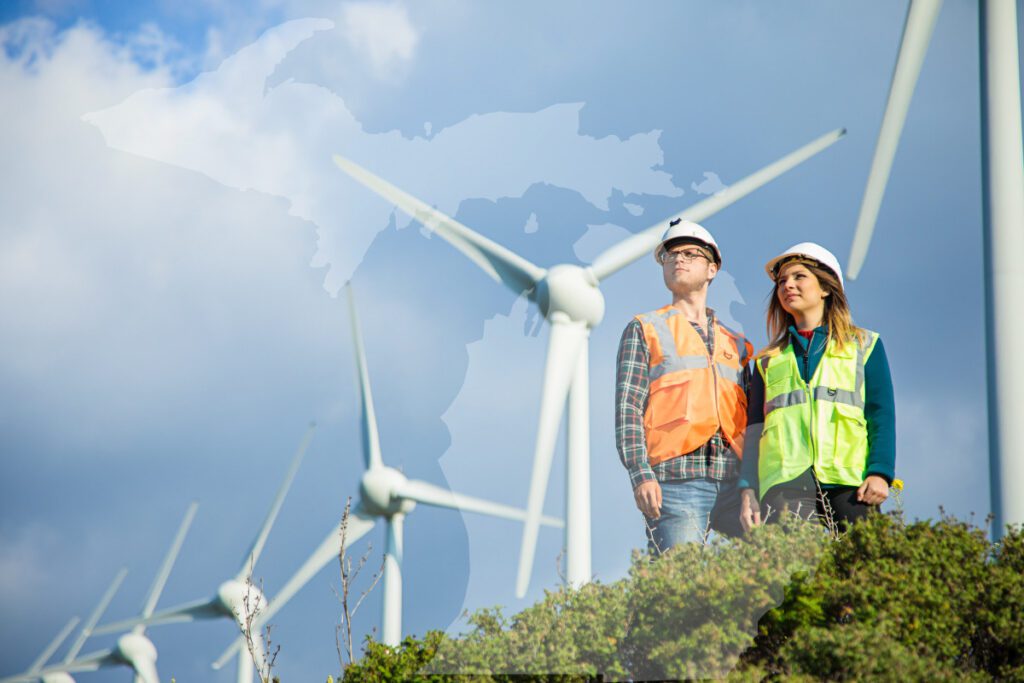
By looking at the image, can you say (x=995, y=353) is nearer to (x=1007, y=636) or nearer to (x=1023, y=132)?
(x=1023, y=132)

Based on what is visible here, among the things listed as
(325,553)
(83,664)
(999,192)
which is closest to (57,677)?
(83,664)

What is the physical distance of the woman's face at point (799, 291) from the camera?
8.71 metres

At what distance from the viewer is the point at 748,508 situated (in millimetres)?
7934

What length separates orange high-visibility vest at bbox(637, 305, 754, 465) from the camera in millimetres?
7781

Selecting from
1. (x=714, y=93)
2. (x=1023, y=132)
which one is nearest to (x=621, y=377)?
(x=714, y=93)

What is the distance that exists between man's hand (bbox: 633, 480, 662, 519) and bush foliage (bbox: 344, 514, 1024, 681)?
1.10ft

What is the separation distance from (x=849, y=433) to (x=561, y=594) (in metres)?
2.45

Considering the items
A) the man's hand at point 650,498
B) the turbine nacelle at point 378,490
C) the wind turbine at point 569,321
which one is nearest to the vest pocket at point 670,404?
the man's hand at point 650,498

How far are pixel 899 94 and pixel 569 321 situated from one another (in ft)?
17.3

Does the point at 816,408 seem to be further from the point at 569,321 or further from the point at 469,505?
the point at 469,505

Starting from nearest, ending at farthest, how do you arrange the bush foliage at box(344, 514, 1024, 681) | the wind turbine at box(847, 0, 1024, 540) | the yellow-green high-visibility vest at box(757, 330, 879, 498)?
the bush foliage at box(344, 514, 1024, 681) < the yellow-green high-visibility vest at box(757, 330, 879, 498) < the wind turbine at box(847, 0, 1024, 540)

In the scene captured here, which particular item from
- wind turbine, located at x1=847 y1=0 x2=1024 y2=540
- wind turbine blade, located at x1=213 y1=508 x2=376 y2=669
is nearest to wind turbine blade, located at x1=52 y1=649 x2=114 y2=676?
wind turbine blade, located at x1=213 y1=508 x2=376 y2=669

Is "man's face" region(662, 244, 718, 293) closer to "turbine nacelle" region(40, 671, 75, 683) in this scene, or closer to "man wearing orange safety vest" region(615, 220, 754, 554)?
"man wearing orange safety vest" region(615, 220, 754, 554)

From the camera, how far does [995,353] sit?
13008mm
